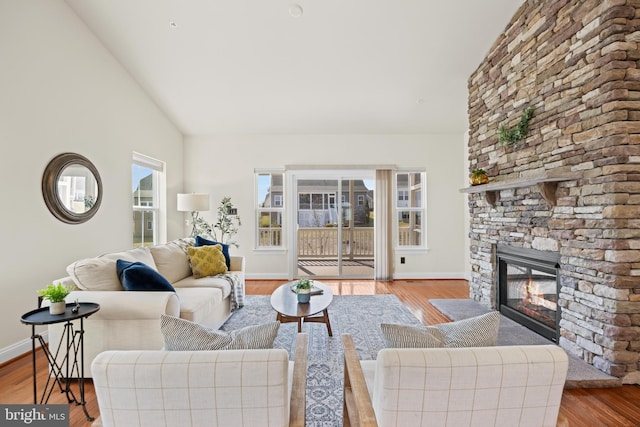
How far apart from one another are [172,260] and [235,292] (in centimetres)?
81

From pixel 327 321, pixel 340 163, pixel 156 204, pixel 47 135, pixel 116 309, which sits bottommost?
pixel 327 321

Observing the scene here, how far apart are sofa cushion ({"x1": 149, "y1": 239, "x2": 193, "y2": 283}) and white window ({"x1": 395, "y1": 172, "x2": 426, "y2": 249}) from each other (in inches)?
148

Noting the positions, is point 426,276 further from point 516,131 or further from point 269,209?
point 516,131

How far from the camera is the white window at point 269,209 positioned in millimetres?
6121

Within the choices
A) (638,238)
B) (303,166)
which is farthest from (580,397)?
(303,166)

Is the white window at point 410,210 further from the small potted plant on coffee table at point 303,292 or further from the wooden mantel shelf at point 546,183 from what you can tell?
the small potted plant on coffee table at point 303,292

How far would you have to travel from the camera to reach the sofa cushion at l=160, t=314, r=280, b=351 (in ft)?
4.21

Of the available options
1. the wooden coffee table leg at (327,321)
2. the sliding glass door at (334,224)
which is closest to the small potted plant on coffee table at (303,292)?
the wooden coffee table leg at (327,321)

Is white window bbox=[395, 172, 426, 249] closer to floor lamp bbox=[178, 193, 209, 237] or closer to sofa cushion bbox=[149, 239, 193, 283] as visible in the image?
floor lamp bbox=[178, 193, 209, 237]

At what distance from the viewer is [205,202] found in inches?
209

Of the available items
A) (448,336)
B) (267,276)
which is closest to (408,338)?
(448,336)

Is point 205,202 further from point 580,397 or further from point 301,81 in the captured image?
point 580,397

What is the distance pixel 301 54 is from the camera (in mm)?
4008

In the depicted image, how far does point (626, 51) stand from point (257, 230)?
17.1 ft
